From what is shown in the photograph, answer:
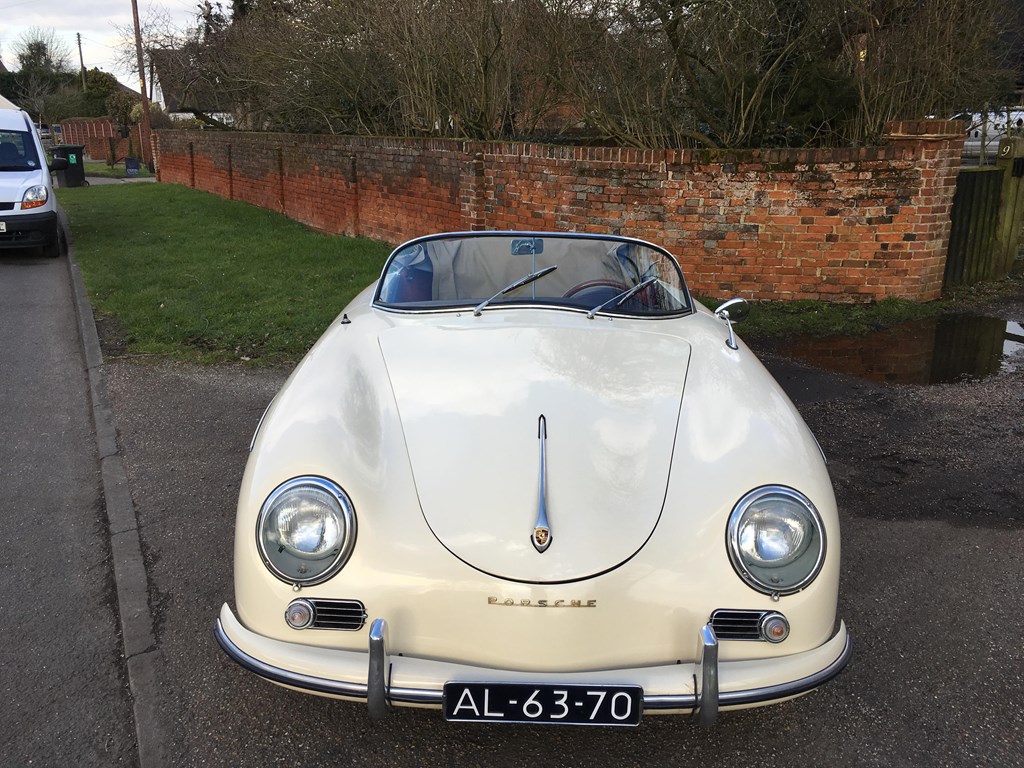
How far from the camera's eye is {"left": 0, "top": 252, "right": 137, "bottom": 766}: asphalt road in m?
2.62

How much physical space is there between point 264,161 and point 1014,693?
650 inches

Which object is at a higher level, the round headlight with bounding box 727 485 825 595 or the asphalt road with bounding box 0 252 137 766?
the round headlight with bounding box 727 485 825 595

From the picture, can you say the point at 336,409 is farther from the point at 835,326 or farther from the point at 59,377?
the point at 835,326

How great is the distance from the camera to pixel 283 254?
11.5 meters

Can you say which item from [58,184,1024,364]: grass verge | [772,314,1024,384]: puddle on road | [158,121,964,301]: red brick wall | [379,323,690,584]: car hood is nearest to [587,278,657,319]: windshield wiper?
[379,323,690,584]: car hood

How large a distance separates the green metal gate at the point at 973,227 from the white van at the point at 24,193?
35.9 ft

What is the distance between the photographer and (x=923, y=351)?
6723 millimetres

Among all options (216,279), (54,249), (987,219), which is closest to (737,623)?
(987,219)

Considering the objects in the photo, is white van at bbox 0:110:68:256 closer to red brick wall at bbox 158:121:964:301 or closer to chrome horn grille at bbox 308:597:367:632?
red brick wall at bbox 158:121:964:301

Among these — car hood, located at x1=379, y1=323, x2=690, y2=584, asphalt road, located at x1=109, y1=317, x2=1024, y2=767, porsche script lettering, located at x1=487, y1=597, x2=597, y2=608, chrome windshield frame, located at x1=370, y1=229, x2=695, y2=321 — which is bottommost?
asphalt road, located at x1=109, y1=317, x2=1024, y2=767

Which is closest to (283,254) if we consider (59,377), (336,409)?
(59,377)

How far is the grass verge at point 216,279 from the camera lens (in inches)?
282

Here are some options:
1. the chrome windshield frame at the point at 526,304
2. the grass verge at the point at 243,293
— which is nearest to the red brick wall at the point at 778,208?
the grass verge at the point at 243,293

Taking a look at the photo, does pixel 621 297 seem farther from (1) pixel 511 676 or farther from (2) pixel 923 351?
(2) pixel 923 351
